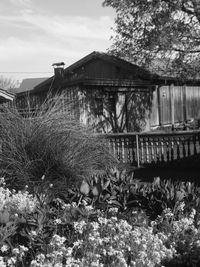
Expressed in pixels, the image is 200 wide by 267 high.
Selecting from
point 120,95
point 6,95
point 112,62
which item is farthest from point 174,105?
point 6,95

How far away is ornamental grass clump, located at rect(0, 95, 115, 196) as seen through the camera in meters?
8.42

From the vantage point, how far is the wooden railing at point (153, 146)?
1346 centimetres

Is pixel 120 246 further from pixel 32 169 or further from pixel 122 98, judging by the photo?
pixel 122 98

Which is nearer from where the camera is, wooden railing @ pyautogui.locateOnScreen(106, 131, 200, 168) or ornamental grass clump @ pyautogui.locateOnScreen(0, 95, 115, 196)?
ornamental grass clump @ pyautogui.locateOnScreen(0, 95, 115, 196)

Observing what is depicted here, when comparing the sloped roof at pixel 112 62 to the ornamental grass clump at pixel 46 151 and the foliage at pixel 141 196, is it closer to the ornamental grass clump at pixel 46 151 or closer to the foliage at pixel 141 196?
the ornamental grass clump at pixel 46 151

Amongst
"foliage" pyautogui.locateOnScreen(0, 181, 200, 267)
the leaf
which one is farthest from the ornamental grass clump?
"foliage" pyautogui.locateOnScreen(0, 181, 200, 267)

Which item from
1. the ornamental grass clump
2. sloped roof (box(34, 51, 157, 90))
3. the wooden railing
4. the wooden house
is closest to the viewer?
the ornamental grass clump

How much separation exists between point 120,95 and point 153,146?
7.72 metres

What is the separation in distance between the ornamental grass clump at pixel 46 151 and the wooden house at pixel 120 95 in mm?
5804

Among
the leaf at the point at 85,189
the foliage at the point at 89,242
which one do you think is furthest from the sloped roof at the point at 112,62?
the foliage at the point at 89,242

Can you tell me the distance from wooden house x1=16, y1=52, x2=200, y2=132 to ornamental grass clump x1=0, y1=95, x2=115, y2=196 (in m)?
5.80

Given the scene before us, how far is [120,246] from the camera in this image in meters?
3.97

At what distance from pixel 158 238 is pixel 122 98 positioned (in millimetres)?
17393

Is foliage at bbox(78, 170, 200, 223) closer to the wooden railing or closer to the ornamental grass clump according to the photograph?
the ornamental grass clump
